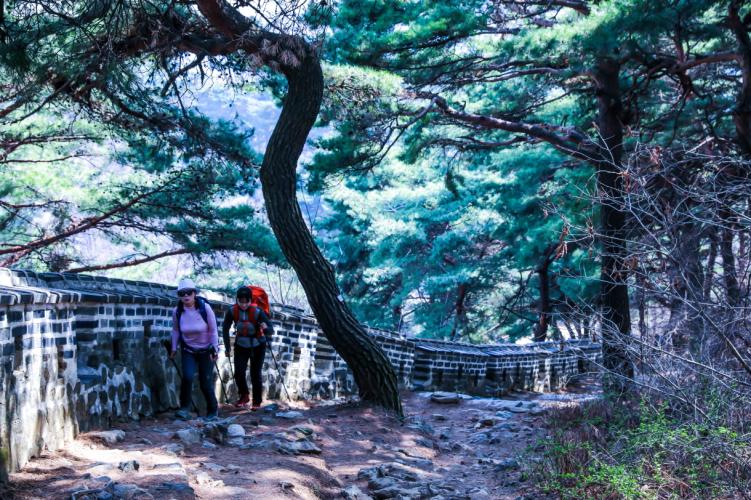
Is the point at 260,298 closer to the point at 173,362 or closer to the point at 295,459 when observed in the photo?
the point at 173,362

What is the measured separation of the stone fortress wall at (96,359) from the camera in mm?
5445

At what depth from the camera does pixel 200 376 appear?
28.3ft

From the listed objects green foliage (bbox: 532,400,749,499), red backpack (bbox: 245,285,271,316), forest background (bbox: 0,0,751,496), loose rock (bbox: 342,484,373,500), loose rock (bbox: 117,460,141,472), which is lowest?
Answer: loose rock (bbox: 342,484,373,500)

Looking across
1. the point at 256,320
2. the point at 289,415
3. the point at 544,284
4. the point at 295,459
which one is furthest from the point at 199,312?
the point at 544,284

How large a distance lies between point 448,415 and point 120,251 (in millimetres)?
21893

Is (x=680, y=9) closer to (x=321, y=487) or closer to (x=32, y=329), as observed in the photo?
(x=321, y=487)

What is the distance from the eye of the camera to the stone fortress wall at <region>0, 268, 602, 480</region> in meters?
5.45

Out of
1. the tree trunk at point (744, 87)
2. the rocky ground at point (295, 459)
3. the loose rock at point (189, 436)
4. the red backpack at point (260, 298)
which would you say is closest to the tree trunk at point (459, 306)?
the rocky ground at point (295, 459)

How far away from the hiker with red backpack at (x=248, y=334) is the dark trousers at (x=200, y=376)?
90cm

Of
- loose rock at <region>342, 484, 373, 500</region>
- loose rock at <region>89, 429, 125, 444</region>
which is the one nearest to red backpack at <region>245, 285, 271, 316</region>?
loose rock at <region>89, 429, 125, 444</region>

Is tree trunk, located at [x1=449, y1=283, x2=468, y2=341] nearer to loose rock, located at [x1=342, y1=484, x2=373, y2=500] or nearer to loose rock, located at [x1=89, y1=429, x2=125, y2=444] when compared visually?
loose rock, located at [x1=342, y1=484, x2=373, y2=500]

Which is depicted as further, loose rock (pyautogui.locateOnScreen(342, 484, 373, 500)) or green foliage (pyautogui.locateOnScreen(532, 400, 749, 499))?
loose rock (pyautogui.locateOnScreen(342, 484, 373, 500))

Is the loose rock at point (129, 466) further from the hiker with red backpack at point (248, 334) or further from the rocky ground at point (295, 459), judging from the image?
the hiker with red backpack at point (248, 334)

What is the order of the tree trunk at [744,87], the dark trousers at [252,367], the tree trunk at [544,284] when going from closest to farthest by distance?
1. the dark trousers at [252,367]
2. the tree trunk at [744,87]
3. the tree trunk at [544,284]
